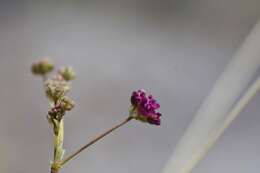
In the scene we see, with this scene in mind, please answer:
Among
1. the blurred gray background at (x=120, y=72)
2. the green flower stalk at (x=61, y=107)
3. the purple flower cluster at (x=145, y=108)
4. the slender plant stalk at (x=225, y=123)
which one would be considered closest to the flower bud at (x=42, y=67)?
the green flower stalk at (x=61, y=107)

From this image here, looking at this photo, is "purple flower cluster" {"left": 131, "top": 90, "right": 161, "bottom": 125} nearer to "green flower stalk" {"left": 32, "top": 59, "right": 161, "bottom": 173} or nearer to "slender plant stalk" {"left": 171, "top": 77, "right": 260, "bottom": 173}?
"green flower stalk" {"left": 32, "top": 59, "right": 161, "bottom": 173}

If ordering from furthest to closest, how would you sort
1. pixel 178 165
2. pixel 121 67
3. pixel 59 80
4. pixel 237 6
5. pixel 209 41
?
pixel 237 6 → pixel 209 41 → pixel 121 67 → pixel 178 165 → pixel 59 80

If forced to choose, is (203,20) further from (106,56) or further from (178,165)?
(178,165)

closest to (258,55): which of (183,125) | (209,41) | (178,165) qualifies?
(178,165)

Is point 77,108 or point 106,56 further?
point 106,56

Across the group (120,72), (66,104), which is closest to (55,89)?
(66,104)

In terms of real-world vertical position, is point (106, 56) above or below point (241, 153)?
below

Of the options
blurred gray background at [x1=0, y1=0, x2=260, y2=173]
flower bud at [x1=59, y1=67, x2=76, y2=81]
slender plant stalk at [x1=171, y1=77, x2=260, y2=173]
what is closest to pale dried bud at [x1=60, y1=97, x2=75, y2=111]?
flower bud at [x1=59, y1=67, x2=76, y2=81]
